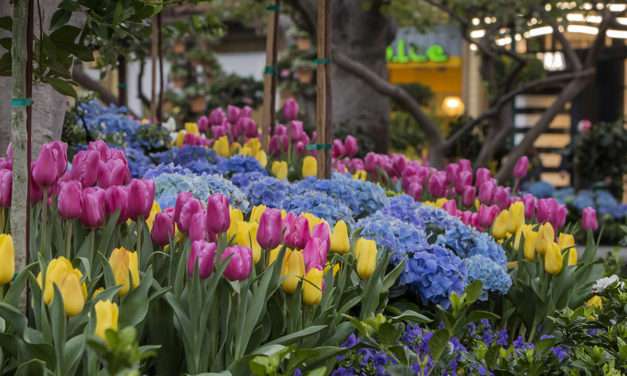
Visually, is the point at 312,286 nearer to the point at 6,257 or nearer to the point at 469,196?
the point at 6,257

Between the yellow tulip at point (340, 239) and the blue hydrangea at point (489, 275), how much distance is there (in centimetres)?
53

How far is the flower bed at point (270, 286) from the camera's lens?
6.20ft

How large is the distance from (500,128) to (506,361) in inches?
225

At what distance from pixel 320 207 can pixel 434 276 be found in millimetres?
527

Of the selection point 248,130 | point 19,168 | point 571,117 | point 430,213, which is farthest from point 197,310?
point 571,117

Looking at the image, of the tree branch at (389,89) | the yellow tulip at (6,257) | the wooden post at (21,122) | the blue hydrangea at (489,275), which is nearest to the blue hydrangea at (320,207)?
the blue hydrangea at (489,275)

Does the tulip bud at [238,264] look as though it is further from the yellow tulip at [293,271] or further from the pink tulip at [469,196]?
the pink tulip at [469,196]

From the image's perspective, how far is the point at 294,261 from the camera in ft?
7.22

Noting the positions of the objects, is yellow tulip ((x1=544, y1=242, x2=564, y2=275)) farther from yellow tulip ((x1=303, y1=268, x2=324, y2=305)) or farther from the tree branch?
the tree branch

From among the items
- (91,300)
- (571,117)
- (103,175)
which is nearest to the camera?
(91,300)

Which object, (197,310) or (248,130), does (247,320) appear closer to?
(197,310)

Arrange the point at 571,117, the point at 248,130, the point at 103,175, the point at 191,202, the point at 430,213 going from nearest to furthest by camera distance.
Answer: the point at 191,202 → the point at 103,175 → the point at 430,213 → the point at 248,130 → the point at 571,117

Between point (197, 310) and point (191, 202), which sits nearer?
point (197, 310)

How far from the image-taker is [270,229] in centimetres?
228
